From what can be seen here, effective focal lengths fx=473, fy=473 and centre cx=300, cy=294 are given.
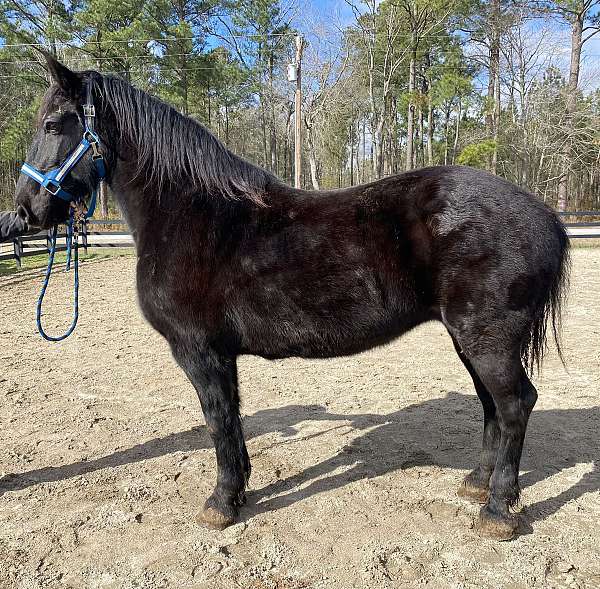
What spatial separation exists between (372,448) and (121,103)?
281cm

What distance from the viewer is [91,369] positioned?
518 cm

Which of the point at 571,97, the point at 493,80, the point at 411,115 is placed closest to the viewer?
the point at 571,97

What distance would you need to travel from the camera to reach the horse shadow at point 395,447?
2.98 meters

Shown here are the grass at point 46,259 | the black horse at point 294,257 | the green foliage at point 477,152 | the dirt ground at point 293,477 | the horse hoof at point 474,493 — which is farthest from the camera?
the green foliage at point 477,152

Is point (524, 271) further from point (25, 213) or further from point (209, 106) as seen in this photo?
point (209, 106)

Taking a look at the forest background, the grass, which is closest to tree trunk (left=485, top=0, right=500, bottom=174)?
the forest background

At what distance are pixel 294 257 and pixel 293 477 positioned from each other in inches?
60.3

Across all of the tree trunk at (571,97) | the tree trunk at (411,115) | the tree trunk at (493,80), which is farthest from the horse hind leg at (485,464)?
the tree trunk at (493,80)

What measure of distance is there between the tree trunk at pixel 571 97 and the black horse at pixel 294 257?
23156 millimetres

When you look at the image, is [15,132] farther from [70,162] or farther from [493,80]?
[70,162]

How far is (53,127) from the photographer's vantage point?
2541mm

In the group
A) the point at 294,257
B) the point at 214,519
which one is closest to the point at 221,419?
the point at 214,519

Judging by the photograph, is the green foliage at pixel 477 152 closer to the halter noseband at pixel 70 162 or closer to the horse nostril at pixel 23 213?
the halter noseband at pixel 70 162

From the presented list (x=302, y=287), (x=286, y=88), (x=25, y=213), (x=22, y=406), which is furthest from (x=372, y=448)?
(x=286, y=88)
